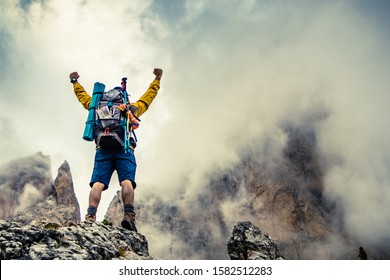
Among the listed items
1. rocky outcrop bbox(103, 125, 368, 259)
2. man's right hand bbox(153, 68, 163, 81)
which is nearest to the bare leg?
man's right hand bbox(153, 68, 163, 81)

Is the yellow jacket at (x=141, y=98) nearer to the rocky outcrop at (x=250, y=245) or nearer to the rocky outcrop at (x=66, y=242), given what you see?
the rocky outcrop at (x=66, y=242)

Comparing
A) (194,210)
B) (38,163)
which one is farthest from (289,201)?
(38,163)

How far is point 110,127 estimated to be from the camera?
1109 centimetres

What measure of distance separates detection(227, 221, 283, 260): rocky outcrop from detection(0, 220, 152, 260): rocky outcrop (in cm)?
514

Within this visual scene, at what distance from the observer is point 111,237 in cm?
930

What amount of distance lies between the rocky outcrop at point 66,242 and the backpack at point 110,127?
2.32 meters

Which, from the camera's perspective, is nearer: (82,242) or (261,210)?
(82,242)

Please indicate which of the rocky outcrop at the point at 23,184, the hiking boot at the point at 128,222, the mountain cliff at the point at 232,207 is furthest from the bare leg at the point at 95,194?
the rocky outcrop at the point at 23,184

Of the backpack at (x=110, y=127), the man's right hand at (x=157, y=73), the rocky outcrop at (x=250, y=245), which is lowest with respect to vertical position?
the rocky outcrop at (x=250, y=245)

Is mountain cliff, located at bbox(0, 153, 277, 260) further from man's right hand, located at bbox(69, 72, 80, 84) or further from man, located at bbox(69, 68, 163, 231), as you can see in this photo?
man's right hand, located at bbox(69, 72, 80, 84)

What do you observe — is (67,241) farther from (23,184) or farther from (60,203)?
(23,184)

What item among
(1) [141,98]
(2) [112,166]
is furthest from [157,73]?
(2) [112,166]

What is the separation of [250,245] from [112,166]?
18.7ft

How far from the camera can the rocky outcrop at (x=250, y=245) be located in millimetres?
13798
